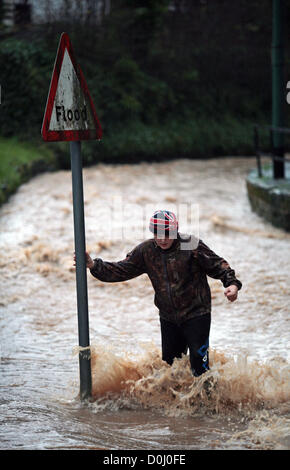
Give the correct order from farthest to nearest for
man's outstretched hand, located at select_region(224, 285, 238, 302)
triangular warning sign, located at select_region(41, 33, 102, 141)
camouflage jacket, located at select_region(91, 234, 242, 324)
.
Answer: camouflage jacket, located at select_region(91, 234, 242, 324)
man's outstretched hand, located at select_region(224, 285, 238, 302)
triangular warning sign, located at select_region(41, 33, 102, 141)

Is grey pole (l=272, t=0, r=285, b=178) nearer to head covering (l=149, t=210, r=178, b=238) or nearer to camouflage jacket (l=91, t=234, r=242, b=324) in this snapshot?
camouflage jacket (l=91, t=234, r=242, b=324)

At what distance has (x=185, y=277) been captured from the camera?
4984 mm

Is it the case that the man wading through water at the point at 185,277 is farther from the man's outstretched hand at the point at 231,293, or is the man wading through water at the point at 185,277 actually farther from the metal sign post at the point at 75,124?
the metal sign post at the point at 75,124

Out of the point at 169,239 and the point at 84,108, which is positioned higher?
the point at 84,108

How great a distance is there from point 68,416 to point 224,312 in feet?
11.5

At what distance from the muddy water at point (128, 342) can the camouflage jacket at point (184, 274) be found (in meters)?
0.51

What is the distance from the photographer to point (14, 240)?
37.7 ft

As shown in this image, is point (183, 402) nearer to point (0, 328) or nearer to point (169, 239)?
point (169, 239)

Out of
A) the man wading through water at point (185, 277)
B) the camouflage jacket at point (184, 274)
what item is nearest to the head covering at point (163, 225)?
the man wading through water at point (185, 277)

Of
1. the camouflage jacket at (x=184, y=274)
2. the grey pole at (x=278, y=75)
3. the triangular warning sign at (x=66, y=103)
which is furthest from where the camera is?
the grey pole at (x=278, y=75)

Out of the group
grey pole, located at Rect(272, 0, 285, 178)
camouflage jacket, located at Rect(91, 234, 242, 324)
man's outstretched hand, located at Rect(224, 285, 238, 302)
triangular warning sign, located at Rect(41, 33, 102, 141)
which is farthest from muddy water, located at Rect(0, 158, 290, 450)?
triangular warning sign, located at Rect(41, 33, 102, 141)

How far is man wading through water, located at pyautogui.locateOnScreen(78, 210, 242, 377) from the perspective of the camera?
4949 mm

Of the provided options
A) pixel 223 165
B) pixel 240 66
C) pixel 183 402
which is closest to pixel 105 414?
pixel 183 402

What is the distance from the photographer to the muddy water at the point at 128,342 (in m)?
4.90
